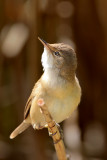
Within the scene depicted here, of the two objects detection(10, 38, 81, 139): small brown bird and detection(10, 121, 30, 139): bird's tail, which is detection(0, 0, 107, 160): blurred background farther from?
detection(10, 38, 81, 139): small brown bird

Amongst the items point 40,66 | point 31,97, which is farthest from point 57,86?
point 40,66

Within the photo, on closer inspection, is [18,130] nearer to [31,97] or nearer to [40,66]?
[31,97]

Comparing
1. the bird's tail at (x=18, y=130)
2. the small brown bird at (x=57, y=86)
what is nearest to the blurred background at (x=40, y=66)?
the bird's tail at (x=18, y=130)

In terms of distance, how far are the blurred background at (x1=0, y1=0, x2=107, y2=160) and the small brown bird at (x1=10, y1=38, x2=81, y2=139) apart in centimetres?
106

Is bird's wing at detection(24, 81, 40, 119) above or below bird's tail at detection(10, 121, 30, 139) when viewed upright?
above

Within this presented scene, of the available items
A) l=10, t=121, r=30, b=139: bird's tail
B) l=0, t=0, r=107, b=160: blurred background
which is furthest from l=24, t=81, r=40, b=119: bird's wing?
l=0, t=0, r=107, b=160: blurred background

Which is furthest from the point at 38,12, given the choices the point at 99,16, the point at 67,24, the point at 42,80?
the point at 42,80

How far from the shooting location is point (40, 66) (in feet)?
13.8

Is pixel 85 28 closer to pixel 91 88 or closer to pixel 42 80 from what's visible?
pixel 91 88

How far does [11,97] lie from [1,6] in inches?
41.0

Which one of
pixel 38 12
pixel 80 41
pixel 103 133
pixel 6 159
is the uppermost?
pixel 38 12

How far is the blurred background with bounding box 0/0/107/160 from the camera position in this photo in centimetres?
401

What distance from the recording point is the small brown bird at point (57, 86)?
8.91 ft

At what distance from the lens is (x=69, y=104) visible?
8.94 ft
